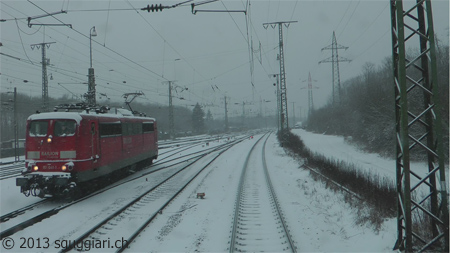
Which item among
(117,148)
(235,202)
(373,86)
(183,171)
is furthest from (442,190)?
(373,86)

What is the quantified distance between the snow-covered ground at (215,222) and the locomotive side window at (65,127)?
96.5 inches

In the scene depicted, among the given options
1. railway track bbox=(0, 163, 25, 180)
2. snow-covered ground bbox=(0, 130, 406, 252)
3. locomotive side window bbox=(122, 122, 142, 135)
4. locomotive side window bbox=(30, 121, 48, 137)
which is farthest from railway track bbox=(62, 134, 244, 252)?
railway track bbox=(0, 163, 25, 180)

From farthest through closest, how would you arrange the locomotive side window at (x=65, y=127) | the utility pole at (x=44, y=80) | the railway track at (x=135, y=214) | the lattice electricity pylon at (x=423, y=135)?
the utility pole at (x=44, y=80) → the locomotive side window at (x=65, y=127) → the railway track at (x=135, y=214) → the lattice electricity pylon at (x=423, y=135)

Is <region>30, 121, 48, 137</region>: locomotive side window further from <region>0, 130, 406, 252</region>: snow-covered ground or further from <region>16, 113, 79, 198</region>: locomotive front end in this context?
<region>0, 130, 406, 252</region>: snow-covered ground

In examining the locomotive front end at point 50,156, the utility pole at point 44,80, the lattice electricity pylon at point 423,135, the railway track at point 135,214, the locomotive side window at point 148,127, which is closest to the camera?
the lattice electricity pylon at point 423,135

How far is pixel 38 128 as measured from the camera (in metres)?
11.1

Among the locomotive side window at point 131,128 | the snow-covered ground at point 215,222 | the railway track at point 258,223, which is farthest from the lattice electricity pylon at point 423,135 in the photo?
the locomotive side window at point 131,128

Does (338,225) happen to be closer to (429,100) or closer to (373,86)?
(429,100)

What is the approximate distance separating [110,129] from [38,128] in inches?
106

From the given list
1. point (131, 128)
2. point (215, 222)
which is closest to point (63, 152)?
point (131, 128)

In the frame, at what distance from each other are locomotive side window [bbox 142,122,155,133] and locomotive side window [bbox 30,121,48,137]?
269 inches

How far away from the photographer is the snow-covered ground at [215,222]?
6707 mm

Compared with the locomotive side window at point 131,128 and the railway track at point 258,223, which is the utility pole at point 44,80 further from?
the railway track at point 258,223

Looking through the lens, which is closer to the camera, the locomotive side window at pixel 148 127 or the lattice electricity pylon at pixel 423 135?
the lattice electricity pylon at pixel 423 135
